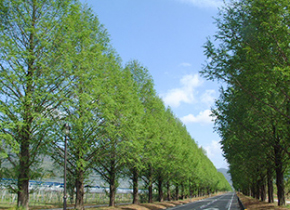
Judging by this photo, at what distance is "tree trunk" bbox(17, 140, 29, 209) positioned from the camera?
13.7 meters

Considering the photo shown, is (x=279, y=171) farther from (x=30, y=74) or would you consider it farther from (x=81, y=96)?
(x=30, y=74)

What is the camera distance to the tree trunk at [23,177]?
44.9 ft

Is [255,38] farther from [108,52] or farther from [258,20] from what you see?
[108,52]

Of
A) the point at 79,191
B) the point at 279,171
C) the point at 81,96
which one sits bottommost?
the point at 79,191

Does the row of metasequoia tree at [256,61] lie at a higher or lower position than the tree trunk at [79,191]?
higher

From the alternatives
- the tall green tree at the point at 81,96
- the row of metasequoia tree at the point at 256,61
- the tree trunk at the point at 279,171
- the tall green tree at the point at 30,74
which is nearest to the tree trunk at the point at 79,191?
the tall green tree at the point at 81,96

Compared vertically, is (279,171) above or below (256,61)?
below

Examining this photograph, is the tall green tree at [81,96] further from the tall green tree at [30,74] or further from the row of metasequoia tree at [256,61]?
the row of metasequoia tree at [256,61]

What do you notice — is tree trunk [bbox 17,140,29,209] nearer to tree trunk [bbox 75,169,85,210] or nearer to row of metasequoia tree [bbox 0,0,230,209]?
row of metasequoia tree [bbox 0,0,230,209]

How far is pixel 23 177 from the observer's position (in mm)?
13945

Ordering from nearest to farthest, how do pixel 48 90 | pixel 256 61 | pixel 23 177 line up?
pixel 256 61 → pixel 23 177 → pixel 48 90

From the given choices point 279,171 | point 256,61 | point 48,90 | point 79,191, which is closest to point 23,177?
point 48,90

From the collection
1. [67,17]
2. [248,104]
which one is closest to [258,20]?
[248,104]

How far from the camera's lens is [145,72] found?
111 ft
